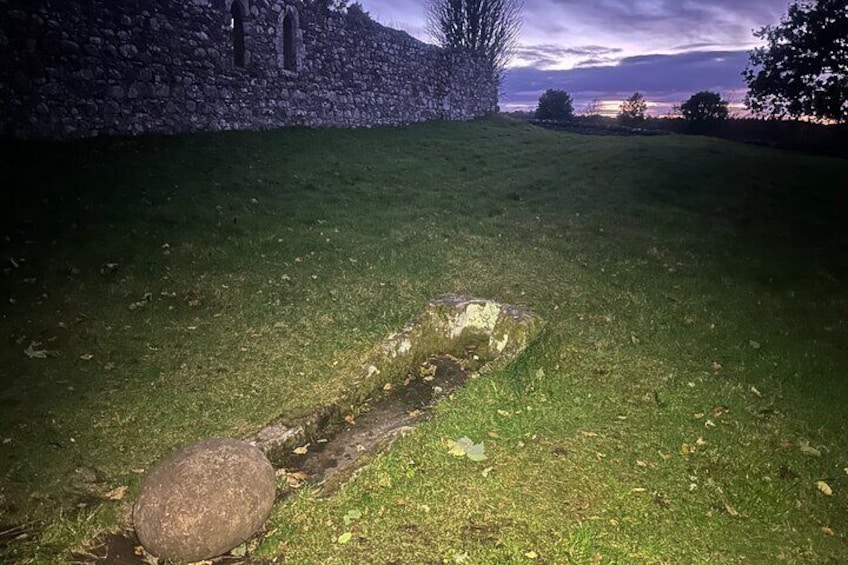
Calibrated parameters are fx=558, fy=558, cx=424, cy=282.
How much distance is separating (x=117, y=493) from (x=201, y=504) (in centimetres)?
131

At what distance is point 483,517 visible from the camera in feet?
15.8

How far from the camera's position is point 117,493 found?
5074mm

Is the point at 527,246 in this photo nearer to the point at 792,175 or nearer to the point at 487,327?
the point at 487,327

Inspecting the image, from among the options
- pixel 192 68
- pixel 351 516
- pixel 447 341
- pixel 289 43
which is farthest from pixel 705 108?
pixel 351 516

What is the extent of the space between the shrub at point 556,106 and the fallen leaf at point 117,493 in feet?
147

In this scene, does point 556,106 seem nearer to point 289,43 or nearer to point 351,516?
point 289,43

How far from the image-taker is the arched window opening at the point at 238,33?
1959cm

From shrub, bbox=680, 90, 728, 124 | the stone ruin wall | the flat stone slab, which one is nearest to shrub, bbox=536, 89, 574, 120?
shrub, bbox=680, 90, 728, 124

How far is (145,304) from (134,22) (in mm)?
11312

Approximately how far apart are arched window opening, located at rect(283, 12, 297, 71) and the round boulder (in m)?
20.0

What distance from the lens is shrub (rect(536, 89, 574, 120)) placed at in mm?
45106

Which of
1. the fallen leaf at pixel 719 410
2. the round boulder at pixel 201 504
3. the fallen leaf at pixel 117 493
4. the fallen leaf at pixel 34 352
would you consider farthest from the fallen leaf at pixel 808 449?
the fallen leaf at pixel 34 352

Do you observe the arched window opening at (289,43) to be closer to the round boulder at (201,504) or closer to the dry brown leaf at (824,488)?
the round boulder at (201,504)

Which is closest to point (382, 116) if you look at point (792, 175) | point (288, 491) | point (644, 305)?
point (792, 175)
